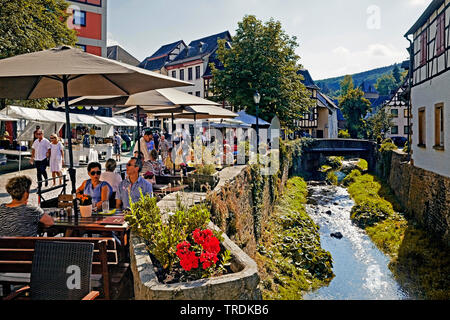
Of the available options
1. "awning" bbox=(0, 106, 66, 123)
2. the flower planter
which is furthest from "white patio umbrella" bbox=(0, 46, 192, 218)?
"awning" bbox=(0, 106, 66, 123)

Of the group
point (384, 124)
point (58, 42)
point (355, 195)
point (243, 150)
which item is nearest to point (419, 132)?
point (243, 150)

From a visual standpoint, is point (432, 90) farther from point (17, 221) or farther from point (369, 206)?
point (17, 221)

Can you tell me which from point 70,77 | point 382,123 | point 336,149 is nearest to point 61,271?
point 70,77

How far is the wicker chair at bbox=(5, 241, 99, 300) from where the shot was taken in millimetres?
3234

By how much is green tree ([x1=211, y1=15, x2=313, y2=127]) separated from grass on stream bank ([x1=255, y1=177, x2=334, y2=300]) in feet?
22.0

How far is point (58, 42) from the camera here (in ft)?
59.5

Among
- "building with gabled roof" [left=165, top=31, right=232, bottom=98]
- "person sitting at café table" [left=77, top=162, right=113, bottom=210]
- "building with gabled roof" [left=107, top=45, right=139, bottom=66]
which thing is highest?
"building with gabled roof" [left=107, top=45, right=139, bottom=66]

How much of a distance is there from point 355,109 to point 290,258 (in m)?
41.0

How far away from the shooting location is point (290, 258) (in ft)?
45.4

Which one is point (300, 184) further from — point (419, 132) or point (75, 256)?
point (75, 256)

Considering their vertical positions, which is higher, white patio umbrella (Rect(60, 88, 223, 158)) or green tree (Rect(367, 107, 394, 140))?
green tree (Rect(367, 107, 394, 140))

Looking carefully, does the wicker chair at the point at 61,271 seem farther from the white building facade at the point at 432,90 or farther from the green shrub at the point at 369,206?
the green shrub at the point at 369,206

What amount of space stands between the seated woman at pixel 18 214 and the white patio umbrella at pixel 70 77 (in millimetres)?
816

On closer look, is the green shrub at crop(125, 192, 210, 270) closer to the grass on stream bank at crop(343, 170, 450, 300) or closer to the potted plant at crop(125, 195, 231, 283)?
the potted plant at crop(125, 195, 231, 283)
